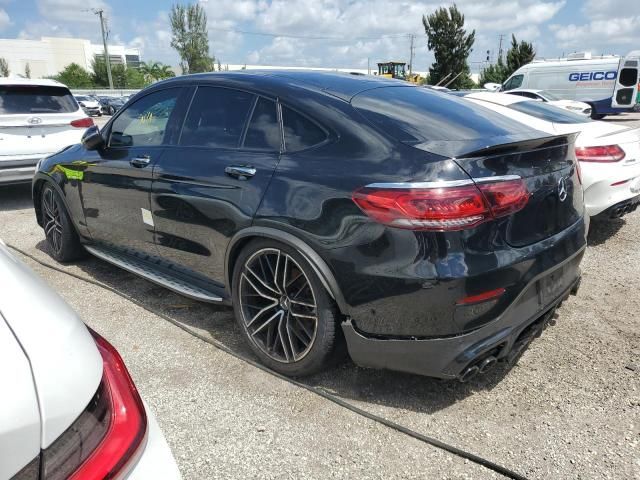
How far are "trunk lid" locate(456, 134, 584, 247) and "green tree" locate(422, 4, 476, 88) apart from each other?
128 feet

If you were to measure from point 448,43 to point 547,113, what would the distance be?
36869mm

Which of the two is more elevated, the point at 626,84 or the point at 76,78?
the point at 76,78

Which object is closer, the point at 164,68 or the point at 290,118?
the point at 290,118

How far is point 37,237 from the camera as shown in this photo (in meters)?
5.75

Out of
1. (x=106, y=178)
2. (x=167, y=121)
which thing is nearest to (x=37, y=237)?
(x=106, y=178)

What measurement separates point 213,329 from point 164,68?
92.2m

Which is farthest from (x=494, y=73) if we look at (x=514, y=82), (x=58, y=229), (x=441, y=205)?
(x=441, y=205)

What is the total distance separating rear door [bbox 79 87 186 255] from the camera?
3.52 meters

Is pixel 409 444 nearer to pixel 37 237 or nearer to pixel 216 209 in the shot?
pixel 216 209

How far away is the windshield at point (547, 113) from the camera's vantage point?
5645 mm

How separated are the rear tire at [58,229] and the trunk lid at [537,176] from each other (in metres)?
3.67

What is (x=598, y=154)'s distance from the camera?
4.82 m

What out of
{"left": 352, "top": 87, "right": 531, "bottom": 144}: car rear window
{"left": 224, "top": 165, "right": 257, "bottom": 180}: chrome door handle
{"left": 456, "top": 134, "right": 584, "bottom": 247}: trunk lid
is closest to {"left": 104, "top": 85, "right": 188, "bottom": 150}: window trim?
{"left": 224, "top": 165, "right": 257, "bottom": 180}: chrome door handle

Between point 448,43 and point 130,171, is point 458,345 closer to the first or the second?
point 130,171
